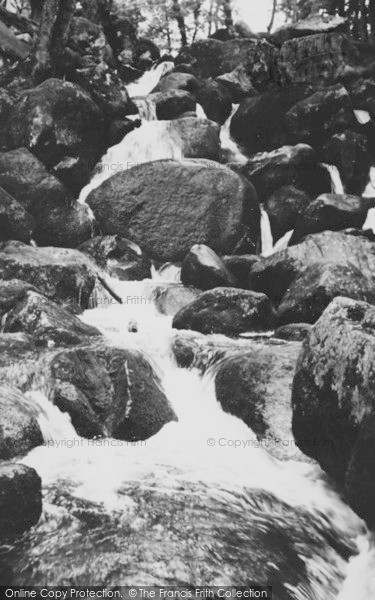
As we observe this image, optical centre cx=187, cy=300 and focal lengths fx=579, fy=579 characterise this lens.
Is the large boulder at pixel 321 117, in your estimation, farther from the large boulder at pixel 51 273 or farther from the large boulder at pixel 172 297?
the large boulder at pixel 51 273

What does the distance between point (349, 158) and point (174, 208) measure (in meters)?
5.24

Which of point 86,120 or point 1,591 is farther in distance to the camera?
point 86,120

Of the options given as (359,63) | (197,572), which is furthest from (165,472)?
(359,63)

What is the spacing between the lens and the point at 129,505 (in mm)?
4895

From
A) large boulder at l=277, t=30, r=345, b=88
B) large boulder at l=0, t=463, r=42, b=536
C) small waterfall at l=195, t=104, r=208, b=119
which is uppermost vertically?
large boulder at l=277, t=30, r=345, b=88

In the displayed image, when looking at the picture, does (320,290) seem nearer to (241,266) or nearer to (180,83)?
(241,266)

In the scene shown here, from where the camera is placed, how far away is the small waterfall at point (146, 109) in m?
17.9

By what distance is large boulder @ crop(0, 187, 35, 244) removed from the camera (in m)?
12.5

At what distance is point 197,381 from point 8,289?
3233 mm

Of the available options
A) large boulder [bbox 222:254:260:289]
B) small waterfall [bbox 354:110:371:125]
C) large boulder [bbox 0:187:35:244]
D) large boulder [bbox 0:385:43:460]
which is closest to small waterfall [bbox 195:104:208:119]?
small waterfall [bbox 354:110:371:125]

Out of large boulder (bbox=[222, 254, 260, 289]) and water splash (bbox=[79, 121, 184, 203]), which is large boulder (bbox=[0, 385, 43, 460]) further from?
water splash (bbox=[79, 121, 184, 203])

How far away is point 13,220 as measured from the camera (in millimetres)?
12547

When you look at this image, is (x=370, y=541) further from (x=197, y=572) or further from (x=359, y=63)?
(x=359, y=63)

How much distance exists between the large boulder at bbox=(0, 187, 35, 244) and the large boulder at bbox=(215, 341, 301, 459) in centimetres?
675
